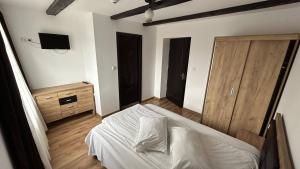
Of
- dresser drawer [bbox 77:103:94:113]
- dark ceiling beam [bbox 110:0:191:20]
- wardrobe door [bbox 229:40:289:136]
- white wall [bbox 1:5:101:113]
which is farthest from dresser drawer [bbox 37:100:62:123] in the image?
wardrobe door [bbox 229:40:289:136]

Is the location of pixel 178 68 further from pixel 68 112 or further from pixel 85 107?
pixel 68 112

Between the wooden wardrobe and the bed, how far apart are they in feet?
2.29

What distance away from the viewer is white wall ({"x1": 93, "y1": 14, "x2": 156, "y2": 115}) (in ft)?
8.99

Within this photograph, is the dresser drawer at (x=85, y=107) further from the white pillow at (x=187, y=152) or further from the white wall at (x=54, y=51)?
the white pillow at (x=187, y=152)

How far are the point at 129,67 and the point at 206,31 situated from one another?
2140 millimetres

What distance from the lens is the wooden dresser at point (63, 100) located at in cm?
246

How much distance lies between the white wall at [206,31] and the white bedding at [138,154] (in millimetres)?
1563

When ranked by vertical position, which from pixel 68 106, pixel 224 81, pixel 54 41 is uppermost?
pixel 54 41

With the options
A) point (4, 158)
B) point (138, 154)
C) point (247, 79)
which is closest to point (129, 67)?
point (138, 154)

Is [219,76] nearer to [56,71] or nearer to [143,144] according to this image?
[143,144]

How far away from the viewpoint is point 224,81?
226 cm

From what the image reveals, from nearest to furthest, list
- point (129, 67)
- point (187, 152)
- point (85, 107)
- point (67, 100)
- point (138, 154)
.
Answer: point (187, 152) → point (138, 154) → point (67, 100) → point (85, 107) → point (129, 67)

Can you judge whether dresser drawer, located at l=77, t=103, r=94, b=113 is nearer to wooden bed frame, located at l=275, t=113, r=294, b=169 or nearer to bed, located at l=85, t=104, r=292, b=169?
bed, located at l=85, t=104, r=292, b=169

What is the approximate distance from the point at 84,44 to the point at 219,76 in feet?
10.0
